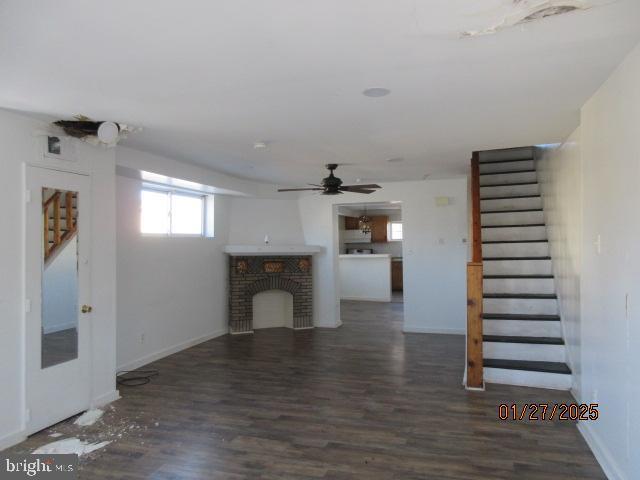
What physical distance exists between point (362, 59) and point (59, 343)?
3.24 meters

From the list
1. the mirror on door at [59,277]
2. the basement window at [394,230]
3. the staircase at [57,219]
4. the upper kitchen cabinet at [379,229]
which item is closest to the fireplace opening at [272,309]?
the mirror on door at [59,277]

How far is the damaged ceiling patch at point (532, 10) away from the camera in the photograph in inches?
73.7

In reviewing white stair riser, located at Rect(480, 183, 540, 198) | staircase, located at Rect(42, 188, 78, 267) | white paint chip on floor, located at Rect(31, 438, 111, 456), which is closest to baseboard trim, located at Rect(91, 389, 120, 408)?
white paint chip on floor, located at Rect(31, 438, 111, 456)

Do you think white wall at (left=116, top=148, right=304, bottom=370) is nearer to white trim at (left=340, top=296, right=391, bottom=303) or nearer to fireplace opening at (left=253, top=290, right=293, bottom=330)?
fireplace opening at (left=253, top=290, right=293, bottom=330)

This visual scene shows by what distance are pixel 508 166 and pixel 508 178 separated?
27cm

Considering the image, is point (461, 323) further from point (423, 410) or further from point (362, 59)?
point (362, 59)

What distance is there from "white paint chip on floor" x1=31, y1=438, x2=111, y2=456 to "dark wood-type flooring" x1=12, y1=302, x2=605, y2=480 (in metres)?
0.09

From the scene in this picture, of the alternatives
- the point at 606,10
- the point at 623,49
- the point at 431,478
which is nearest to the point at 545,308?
the point at 431,478

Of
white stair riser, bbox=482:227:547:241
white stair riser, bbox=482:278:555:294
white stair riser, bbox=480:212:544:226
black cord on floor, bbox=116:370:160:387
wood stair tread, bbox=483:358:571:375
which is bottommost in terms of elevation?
black cord on floor, bbox=116:370:160:387

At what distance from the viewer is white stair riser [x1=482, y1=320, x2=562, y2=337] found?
4.71 meters

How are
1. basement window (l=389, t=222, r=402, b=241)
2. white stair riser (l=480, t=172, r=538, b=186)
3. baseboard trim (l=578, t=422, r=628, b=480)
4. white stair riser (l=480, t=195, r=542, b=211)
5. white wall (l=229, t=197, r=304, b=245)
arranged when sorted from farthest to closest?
basement window (l=389, t=222, r=402, b=241) < white wall (l=229, t=197, r=304, b=245) < white stair riser (l=480, t=172, r=538, b=186) < white stair riser (l=480, t=195, r=542, b=211) < baseboard trim (l=578, t=422, r=628, b=480)

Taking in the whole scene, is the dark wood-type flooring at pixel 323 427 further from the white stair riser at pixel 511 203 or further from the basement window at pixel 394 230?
the basement window at pixel 394 230

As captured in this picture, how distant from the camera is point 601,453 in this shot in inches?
115
